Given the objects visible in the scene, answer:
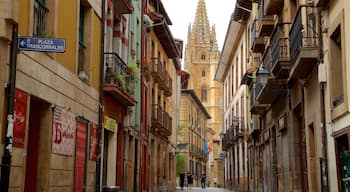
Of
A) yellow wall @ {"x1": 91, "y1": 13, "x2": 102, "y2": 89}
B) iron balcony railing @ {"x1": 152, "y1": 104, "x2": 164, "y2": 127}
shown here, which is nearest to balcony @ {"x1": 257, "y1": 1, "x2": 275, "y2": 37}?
yellow wall @ {"x1": 91, "y1": 13, "x2": 102, "y2": 89}

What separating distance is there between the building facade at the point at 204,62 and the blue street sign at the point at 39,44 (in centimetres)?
11071

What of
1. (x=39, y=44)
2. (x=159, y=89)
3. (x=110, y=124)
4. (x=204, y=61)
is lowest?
(x=110, y=124)

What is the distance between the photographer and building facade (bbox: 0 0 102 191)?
9406mm

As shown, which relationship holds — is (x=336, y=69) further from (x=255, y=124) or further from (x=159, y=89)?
(x=159, y=89)

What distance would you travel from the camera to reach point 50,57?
468 inches

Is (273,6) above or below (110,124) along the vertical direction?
above

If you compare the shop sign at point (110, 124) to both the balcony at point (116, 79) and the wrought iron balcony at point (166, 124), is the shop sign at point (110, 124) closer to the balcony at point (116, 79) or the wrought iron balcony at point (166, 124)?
the balcony at point (116, 79)

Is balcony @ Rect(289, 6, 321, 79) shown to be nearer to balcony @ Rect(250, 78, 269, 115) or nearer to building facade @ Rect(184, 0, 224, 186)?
balcony @ Rect(250, 78, 269, 115)

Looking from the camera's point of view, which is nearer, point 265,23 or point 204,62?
point 265,23

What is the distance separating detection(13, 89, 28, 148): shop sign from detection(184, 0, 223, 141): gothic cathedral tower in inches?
4339

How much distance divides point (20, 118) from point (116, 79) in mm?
8358

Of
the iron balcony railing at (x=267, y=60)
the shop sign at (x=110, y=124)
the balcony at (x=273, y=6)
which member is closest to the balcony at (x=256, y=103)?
the iron balcony railing at (x=267, y=60)

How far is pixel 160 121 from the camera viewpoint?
3222 cm

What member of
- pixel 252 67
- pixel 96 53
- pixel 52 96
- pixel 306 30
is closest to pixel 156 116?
pixel 252 67
